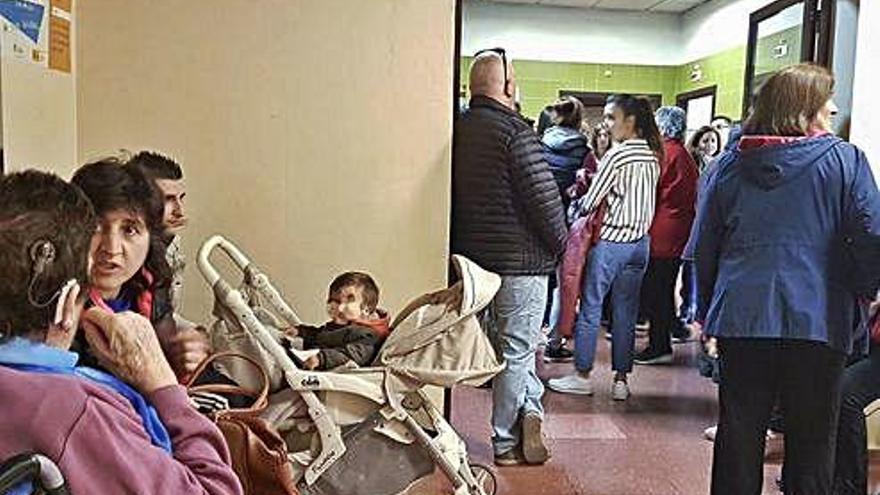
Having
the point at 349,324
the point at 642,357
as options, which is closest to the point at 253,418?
the point at 349,324

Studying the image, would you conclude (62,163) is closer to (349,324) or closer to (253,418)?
(349,324)

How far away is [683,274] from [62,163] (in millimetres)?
3949

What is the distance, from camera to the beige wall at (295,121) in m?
3.05

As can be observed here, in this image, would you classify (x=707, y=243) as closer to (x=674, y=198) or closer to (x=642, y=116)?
(x=642, y=116)

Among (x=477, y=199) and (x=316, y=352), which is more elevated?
(x=477, y=199)

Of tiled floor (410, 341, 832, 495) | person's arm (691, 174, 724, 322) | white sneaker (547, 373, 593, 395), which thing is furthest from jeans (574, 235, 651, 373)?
person's arm (691, 174, 724, 322)

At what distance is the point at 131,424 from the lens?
1.21 metres

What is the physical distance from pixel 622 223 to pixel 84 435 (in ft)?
11.1

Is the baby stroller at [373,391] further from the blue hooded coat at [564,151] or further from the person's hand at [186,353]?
the blue hooded coat at [564,151]

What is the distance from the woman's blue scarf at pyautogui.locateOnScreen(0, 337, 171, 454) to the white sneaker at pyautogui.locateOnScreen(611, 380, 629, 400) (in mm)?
3394

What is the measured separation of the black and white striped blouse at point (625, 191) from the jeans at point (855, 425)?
1.59m

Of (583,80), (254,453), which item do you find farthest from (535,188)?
(583,80)

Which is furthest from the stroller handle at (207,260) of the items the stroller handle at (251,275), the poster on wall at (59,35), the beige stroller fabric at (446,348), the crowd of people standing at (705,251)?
the crowd of people standing at (705,251)

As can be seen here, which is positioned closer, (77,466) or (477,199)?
(77,466)
